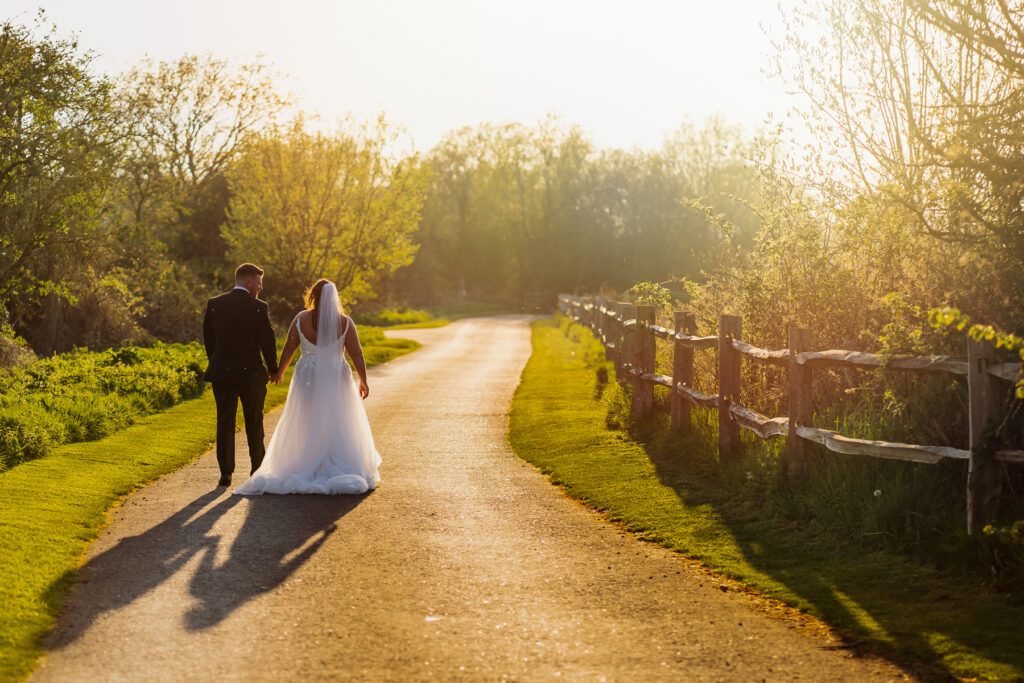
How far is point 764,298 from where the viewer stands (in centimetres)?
1205

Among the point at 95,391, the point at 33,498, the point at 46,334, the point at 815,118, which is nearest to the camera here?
the point at 33,498

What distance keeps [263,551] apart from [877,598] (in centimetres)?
429

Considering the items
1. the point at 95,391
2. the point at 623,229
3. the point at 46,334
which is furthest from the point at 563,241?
the point at 95,391

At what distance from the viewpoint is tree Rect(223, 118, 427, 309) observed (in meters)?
33.7

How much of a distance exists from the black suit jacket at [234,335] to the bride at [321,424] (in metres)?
0.32

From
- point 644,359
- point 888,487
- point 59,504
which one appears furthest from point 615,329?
point 59,504

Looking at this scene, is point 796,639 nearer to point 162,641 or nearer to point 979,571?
point 979,571

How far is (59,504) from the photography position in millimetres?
8859

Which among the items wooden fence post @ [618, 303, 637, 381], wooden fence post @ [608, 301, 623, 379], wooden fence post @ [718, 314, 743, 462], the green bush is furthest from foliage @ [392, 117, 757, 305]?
wooden fence post @ [718, 314, 743, 462]

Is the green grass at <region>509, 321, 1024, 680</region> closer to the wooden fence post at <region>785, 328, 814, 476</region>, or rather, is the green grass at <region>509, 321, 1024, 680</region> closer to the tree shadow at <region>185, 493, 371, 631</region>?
the wooden fence post at <region>785, 328, 814, 476</region>

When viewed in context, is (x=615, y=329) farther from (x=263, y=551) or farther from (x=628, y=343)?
(x=263, y=551)

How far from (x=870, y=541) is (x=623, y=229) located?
214ft

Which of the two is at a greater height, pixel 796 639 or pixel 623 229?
pixel 623 229

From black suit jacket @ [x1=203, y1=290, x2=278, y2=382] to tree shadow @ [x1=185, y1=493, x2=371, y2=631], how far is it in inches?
54.3
